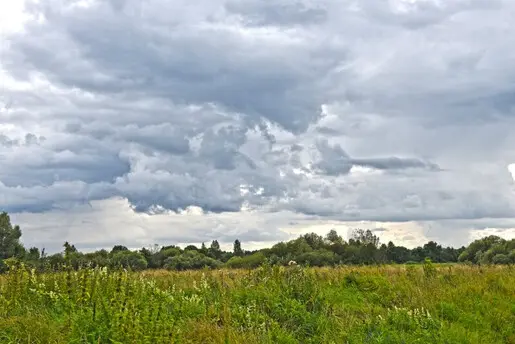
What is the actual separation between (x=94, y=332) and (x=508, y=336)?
32.1 ft

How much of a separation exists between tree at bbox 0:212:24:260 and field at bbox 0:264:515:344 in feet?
151

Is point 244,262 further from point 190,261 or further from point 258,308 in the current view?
point 258,308

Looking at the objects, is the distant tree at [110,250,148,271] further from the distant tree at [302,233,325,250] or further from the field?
the distant tree at [302,233,325,250]

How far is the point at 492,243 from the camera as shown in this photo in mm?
52344

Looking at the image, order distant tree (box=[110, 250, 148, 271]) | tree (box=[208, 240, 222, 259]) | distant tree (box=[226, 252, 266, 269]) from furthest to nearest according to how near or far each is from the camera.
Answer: tree (box=[208, 240, 222, 259])
distant tree (box=[226, 252, 266, 269])
distant tree (box=[110, 250, 148, 271])

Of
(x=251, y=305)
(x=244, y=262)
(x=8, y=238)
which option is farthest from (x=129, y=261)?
(x=8, y=238)

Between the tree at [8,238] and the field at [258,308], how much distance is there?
46050 mm

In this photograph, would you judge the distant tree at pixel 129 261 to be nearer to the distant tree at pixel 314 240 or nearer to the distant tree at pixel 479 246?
the distant tree at pixel 314 240

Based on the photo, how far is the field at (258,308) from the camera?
29.6 feet

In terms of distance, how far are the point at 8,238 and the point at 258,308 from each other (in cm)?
5162

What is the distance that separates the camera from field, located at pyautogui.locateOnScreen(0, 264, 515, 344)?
9008 millimetres

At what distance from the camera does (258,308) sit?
484 inches

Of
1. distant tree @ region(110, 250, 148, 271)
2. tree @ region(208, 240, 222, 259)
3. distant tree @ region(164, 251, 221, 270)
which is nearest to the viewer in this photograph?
distant tree @ region(110, 250, 148, 271)

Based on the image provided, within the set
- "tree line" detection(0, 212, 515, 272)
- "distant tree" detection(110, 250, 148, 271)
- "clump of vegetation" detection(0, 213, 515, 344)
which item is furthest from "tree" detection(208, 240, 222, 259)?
"clump of vegetation" detection(0, 213, 515, 344)
